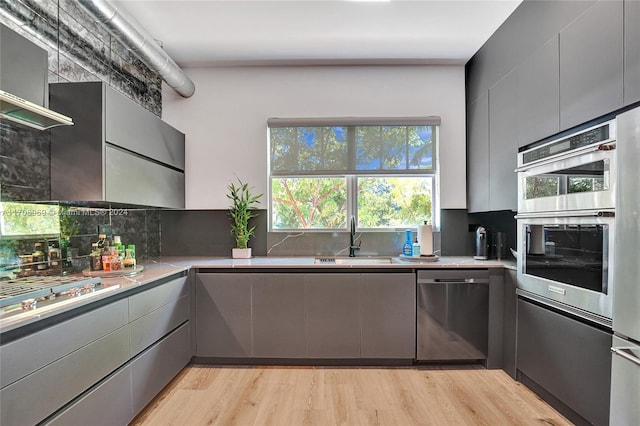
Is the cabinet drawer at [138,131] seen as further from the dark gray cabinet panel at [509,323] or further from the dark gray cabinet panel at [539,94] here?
the dark gray cabinet panel at [509,323]

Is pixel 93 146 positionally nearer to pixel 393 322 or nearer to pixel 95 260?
pixel 95 260

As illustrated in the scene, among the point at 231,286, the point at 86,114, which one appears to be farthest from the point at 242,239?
the point at 86,114

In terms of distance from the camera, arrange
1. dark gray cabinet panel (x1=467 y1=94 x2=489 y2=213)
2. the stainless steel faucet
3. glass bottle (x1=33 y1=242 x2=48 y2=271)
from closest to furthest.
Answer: glass bottle (x1=33 y1=242 x2=48 y2=271)
dark gray cabinet panel (x1=467 y1=94 x2=489 y2=213)
the stainless steel faucet

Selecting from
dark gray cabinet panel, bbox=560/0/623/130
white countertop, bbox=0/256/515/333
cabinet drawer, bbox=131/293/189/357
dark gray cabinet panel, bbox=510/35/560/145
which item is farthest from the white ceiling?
cabinet drawer, bbox=131/293/189/357

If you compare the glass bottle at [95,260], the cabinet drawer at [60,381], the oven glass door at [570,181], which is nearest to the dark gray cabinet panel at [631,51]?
the oven glass door at [570,181]

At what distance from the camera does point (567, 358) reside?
6.37ft

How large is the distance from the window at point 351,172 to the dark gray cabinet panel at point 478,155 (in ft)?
1.05

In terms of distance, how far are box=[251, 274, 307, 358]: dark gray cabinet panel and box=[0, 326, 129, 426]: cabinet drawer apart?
1041 millimetres

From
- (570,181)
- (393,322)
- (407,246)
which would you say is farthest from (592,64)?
(393,322)

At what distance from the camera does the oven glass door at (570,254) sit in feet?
5.59

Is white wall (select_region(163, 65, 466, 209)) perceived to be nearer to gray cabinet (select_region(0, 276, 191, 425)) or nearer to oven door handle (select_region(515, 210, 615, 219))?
oven door handle (select_region(515, 210, 615, 219))

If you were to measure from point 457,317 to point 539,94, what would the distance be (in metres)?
1.72

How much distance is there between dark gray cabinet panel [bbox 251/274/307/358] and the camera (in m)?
2.70

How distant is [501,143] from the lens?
2707mm
